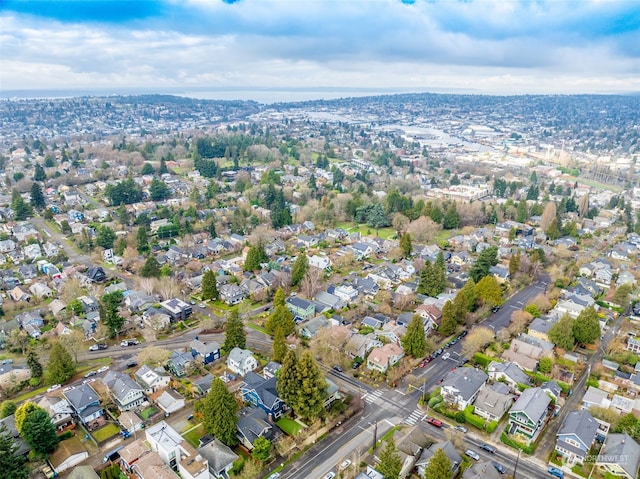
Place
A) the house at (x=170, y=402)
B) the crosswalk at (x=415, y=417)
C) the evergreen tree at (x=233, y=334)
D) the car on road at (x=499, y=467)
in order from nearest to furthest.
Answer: the car on road at (x=499, y=467) → the crosswalk at (x=415, y=417) → the house at (x=170, y=402) → the evergreen tree at (x=233, y=334)

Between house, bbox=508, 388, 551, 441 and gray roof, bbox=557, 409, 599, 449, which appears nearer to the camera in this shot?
gray roof, bbox=557, 409, 599, 449

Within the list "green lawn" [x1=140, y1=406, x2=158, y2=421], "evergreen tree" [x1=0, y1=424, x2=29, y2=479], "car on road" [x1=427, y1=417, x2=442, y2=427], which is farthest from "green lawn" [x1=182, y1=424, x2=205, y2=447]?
"car on road" [x1=427, y1=417, x2=442, y2=427]

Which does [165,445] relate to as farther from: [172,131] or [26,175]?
[172,131]

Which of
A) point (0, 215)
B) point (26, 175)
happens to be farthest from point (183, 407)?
point (26, 175)

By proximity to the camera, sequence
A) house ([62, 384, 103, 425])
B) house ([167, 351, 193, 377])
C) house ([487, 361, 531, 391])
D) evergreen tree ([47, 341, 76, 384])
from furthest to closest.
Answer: house ([167, 351, 193, 377])
house ([487, 361, 531, 391])
evergreen tree ([47, 341, 76, 384])
house ([62, 384, 103, 425])

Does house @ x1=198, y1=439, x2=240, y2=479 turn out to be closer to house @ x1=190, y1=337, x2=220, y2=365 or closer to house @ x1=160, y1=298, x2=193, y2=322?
house @ x1=190, y1=337, x2=220, y2=365

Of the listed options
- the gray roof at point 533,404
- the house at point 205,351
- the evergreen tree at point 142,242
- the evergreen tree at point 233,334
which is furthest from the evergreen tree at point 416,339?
the evergreen tree at point 142,242

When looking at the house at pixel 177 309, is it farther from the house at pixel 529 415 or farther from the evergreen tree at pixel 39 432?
the house at pixel 529 415
